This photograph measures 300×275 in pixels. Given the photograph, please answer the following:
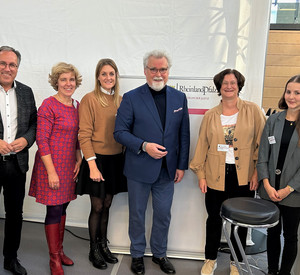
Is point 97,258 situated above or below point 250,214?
below

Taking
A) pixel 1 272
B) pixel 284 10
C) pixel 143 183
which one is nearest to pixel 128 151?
pixel 143 183

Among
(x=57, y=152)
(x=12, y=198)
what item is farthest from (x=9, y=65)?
(x=12, y=198)

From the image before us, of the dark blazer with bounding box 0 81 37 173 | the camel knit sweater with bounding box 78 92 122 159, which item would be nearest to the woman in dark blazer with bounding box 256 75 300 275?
the camel knit sweater with bounding box 78 92 122 159

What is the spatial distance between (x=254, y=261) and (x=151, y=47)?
6.44ft

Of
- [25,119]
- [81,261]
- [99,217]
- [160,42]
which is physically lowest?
[81,261]

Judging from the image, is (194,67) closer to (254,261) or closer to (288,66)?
(254,261)

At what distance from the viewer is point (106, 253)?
237cm

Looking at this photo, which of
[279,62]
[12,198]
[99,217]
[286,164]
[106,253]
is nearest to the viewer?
[286,164]

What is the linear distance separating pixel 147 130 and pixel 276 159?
85cm

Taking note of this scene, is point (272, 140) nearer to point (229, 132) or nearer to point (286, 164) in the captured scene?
point (286, 164)

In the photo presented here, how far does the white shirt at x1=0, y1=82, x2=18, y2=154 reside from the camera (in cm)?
193

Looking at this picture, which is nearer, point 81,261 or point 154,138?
point 154,138

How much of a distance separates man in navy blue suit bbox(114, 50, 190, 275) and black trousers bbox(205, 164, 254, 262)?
0.96 ft

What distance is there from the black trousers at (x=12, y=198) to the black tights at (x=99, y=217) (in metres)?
0.51
